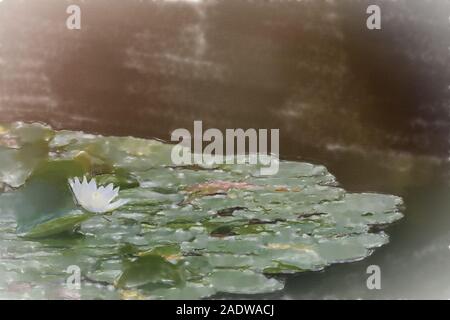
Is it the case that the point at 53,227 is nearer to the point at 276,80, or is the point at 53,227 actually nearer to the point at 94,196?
the point at 94,196

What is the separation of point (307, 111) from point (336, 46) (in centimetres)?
20

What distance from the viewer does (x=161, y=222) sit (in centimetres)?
146

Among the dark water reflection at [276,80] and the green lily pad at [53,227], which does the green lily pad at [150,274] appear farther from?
the dark water reflection at [276,80]

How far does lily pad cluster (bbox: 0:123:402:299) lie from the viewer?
4.54 feet

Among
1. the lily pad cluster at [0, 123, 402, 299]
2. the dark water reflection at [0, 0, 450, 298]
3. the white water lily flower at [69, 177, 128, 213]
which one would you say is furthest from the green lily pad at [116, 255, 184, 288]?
the dark water reflection at [0, 0, 450, 298]

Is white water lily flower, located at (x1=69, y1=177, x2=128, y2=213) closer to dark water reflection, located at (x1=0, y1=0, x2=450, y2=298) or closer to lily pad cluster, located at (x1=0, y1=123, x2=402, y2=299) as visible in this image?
lily pad cluster, located at (x1=0, y1=123, x2=402, y2=299)

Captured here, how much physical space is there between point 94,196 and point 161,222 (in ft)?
0.64

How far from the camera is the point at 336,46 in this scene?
157 cm

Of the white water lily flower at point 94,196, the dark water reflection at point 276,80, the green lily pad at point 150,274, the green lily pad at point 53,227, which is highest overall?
the dark water reflection at point 276,80

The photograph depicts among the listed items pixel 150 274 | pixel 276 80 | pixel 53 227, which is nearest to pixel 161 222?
pixel 150 274

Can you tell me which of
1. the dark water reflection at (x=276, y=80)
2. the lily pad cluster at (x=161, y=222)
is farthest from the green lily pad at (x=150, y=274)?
the dark water reflection at (x=276, y=80)

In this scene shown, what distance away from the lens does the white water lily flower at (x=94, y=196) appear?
4.79ft

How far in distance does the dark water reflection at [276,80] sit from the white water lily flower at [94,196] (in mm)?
176
